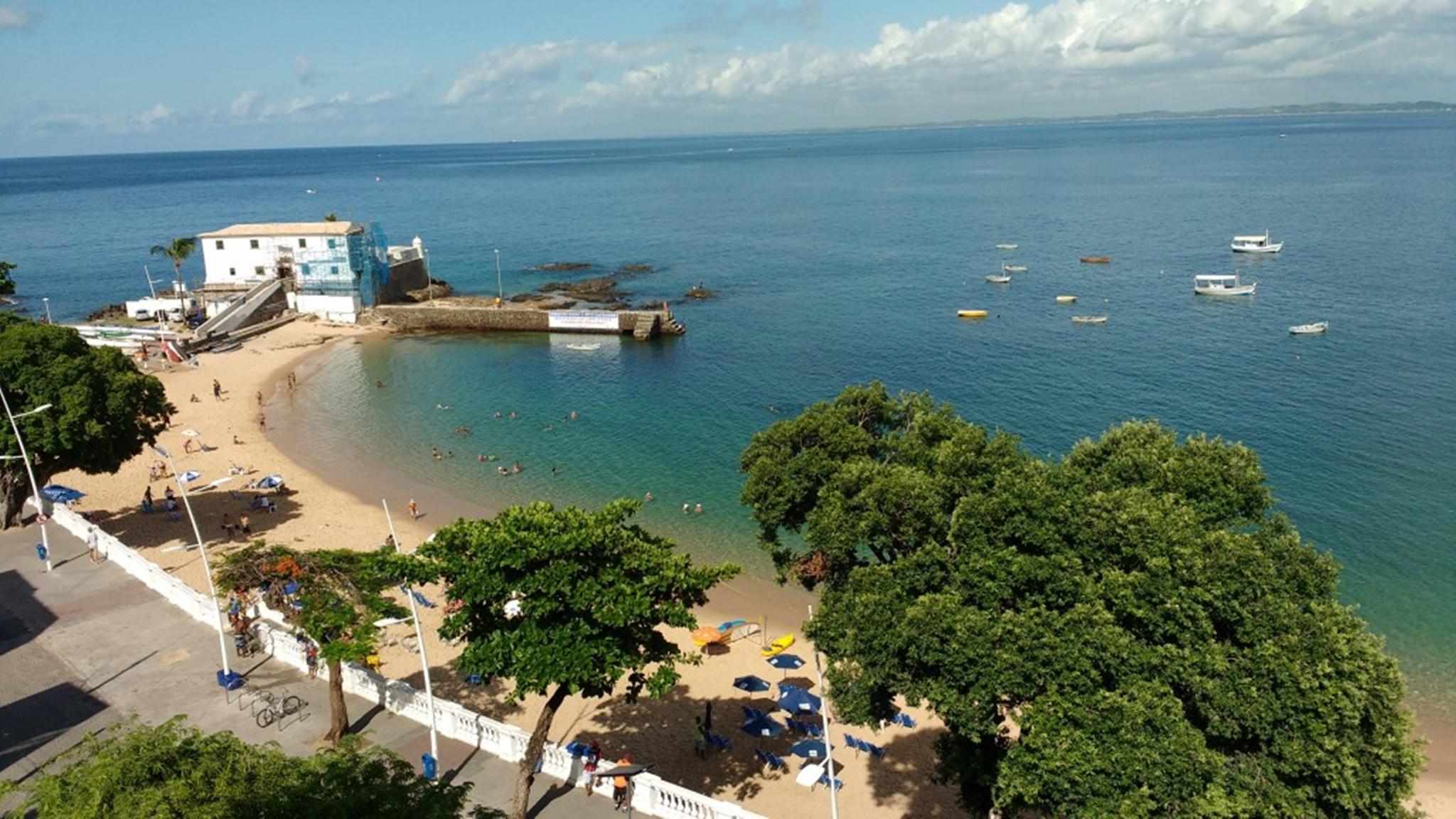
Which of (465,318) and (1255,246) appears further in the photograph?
(1255,246)

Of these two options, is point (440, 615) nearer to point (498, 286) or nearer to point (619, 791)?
point (619, 791)

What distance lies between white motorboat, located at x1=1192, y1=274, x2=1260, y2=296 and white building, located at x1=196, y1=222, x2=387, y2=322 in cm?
8315

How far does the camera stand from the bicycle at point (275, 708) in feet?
79.0

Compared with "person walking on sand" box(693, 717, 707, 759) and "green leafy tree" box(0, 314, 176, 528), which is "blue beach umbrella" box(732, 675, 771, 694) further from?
"green leafy tree" box(0, 314, 176, 528)

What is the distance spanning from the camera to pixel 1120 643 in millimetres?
16359

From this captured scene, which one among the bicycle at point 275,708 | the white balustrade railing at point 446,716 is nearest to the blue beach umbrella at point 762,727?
the white balustrade railing at point 446,716

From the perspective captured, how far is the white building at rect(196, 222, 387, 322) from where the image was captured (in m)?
89.0

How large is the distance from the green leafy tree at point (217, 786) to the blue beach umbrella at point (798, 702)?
46.0ft

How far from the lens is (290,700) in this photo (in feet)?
81.8

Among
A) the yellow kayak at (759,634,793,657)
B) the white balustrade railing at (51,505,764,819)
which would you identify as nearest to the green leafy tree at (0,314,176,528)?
the white balustrade railing at (51,505,764,819)

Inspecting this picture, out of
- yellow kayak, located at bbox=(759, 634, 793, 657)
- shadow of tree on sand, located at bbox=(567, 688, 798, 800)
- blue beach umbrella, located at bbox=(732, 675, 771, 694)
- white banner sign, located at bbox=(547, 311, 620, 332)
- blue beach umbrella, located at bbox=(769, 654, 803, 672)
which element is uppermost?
white banner sign, located at bbox=(547, 311, 620, 332)

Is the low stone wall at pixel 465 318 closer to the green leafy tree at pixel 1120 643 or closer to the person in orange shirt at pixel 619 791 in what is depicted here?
the person in orange shirt at pixel 619 791

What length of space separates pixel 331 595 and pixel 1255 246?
118687mm

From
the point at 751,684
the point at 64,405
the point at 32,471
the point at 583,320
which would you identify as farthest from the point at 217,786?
the point at 583,320
